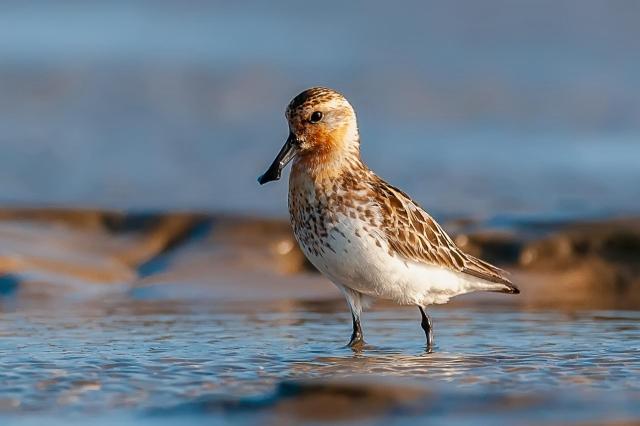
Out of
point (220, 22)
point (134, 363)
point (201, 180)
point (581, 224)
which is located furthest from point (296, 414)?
point (220, 22)

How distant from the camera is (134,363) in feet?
21.8

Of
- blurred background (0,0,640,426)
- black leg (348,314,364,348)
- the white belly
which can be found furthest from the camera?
black leg (348,314,364,348)

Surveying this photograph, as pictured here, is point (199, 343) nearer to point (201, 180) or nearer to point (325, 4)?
point (201, 180)

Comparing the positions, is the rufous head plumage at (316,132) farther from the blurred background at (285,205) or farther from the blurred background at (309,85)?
the blurred background at (309,85)

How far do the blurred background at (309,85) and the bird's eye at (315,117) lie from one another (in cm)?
360

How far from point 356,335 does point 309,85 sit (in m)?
9.30

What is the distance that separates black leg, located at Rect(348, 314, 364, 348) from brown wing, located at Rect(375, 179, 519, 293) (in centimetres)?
49

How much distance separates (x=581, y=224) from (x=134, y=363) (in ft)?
16.5

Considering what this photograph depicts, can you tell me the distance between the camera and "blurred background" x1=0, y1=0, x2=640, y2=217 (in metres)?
13.9

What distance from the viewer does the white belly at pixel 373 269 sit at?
7438 mm

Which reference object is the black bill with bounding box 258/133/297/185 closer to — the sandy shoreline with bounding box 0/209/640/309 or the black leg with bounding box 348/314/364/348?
the black leg with bounding box 348/314/364/348

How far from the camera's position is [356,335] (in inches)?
303

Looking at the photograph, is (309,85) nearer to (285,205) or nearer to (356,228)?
(285,205)

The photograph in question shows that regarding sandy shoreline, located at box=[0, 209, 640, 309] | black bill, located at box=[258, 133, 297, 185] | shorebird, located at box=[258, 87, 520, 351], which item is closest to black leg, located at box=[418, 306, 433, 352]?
shorebird, located at box=[258, 87, 520, 351]
